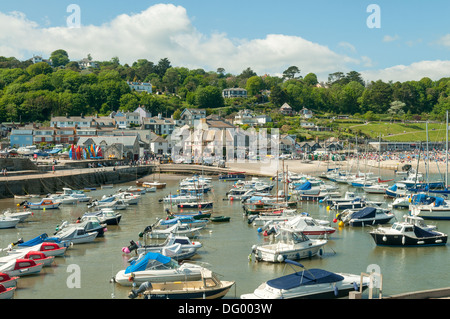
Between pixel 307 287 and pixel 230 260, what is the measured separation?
27.6 feet

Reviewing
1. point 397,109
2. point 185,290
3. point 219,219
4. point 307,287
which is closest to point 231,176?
point 219,219

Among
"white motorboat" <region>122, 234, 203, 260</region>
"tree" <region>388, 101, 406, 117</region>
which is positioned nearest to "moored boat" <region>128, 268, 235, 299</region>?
"white motorboat" <region>122, 234, 203, 260</region>

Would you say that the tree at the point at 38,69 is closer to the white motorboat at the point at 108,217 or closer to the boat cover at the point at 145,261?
the white motorboat at the point at 108,217

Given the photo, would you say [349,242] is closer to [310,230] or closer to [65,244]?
[310,230]

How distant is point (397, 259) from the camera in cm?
2633

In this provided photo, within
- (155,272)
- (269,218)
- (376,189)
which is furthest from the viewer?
(376,189)

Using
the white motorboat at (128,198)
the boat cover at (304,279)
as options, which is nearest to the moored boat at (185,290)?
the boat cover at (304,279)

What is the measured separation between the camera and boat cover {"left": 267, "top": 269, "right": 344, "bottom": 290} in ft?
58.0

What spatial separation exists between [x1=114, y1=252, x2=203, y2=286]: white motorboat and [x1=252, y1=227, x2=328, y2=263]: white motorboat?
18.5 feet

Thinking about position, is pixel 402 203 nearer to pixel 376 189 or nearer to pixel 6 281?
pixel 376 189

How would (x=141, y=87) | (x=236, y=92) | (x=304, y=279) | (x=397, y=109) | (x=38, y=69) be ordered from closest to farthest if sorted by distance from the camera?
(x=304, y=279), (x=397, y=109), (x=38, y=69), (x=236, y=92), (x=141, y=87)

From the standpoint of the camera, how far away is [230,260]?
84.4ft

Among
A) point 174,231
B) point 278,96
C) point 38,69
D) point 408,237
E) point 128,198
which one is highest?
point 38,69

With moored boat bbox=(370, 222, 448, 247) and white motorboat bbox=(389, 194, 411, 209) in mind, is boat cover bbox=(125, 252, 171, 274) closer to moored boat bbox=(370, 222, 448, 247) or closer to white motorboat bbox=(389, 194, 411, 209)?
moored boat bbox=(370, 222, 448, 247)
